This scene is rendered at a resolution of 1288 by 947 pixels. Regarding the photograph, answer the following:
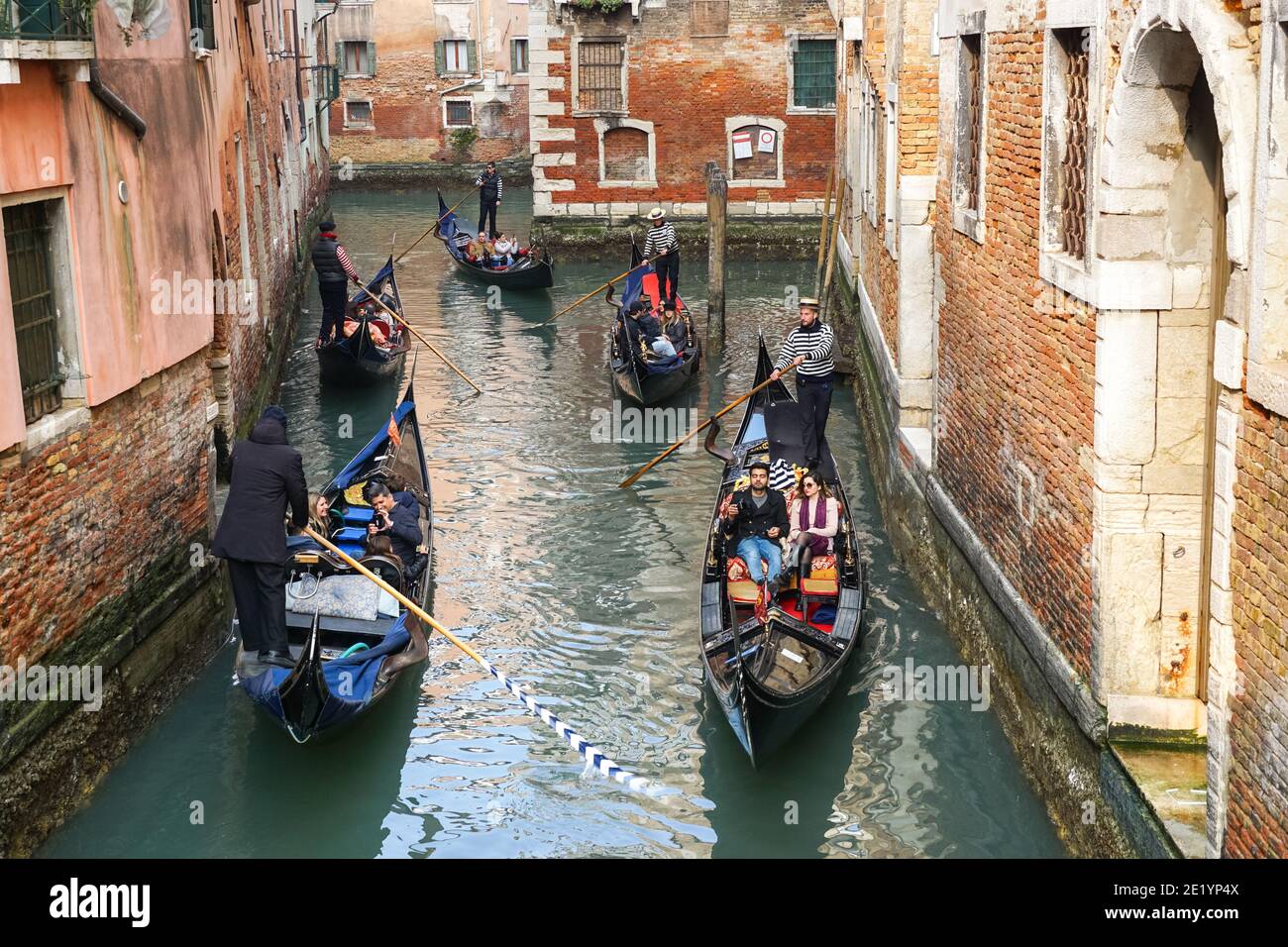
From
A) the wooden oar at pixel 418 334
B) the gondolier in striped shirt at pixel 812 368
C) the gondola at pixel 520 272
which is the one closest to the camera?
the gondolier in striped shirt at pixel 812 368

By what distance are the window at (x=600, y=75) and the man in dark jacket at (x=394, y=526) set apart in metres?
11.3

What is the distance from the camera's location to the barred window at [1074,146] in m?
4.61

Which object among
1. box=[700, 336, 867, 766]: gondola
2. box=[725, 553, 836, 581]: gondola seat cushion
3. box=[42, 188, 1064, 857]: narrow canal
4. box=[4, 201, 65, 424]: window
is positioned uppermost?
box=[4, 201, 65, 424]: window

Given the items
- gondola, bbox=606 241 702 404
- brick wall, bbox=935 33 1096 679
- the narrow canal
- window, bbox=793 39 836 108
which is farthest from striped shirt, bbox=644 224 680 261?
brick wall, bbox=935 33 1096 679

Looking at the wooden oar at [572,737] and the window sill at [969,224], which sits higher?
the window sill at [969,224]

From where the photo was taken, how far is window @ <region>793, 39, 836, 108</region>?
17.1 meters

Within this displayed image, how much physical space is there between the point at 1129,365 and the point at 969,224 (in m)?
2.02

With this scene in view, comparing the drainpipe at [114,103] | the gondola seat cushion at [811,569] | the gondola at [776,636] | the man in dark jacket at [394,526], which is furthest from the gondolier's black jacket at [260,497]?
the gondola seat cushion at [811,569]

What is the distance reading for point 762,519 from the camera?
6.26 m

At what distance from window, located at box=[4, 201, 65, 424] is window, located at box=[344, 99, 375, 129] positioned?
2018cm

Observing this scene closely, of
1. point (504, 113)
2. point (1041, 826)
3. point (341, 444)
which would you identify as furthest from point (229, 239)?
point (504, 113)

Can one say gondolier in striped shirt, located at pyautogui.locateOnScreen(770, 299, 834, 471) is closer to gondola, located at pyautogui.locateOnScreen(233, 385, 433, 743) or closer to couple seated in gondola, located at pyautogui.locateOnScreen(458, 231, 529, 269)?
gondola, located at pyautogui.locateOnScreen(233, 385, 433, 743)

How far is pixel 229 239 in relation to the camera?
863 centimetres

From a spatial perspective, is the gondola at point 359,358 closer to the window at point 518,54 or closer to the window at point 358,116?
the window at point 358,116
